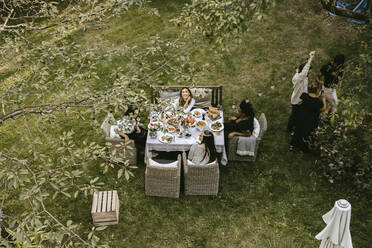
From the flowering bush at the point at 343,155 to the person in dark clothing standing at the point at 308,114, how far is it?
232 millimetres

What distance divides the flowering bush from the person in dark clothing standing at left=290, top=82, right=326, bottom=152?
232 millimetres

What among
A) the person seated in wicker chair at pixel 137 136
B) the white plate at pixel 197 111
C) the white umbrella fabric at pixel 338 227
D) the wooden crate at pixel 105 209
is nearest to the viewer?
the white umbrella fabric at pixel 338 227

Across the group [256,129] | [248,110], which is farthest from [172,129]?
[256,129]

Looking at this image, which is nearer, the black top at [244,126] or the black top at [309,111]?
the black top at [309,111]

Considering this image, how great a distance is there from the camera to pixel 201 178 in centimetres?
622

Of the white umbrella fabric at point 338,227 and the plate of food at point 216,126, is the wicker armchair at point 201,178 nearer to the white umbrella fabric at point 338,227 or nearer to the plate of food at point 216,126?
the plate of food at point 216,126

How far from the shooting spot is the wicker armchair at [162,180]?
5.95 metres

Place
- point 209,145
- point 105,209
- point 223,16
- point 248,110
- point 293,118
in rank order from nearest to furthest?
point 223,16
point 105,209
point 209,145
point 248,110
point 293,118

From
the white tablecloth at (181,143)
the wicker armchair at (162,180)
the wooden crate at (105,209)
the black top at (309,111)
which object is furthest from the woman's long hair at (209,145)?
the black top at (309,111)

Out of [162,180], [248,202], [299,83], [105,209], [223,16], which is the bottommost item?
[248,202]

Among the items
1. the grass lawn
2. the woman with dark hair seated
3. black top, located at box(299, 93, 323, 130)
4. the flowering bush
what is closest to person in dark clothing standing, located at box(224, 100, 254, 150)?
the woman with dark hair seated

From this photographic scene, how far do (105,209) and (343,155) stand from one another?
4.88m

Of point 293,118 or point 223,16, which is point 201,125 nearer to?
point 293,118

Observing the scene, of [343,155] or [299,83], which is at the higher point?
[299,83]
